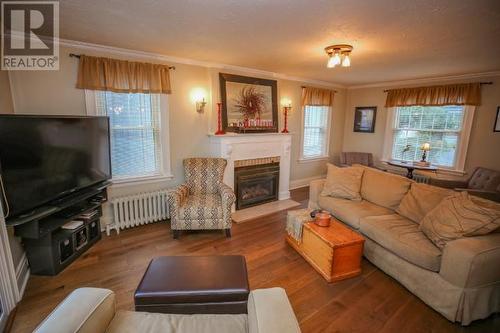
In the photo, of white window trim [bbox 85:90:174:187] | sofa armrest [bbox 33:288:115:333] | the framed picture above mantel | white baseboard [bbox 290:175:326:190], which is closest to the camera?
sofa armrest [bbox 33:288:115:333]

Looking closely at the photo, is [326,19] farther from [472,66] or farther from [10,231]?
[10,231]

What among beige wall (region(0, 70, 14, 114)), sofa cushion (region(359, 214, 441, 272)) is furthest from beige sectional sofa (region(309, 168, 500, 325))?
beige wall (region(0, 70, 14, 114))

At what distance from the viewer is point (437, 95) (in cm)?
431

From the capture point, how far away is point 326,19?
6.50 feet

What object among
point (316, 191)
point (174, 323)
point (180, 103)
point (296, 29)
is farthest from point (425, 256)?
point (180, 103)

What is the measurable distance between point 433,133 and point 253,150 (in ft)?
11.6

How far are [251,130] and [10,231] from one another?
3.13m

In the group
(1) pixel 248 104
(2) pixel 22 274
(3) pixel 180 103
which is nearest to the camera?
(2) pixel 22 274

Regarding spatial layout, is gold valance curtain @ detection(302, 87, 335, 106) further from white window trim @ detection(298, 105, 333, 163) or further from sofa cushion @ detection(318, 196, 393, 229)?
sofa cushion @ detection(318, 196, 393, 229)

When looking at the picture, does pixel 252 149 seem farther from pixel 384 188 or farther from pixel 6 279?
pixel 6 279

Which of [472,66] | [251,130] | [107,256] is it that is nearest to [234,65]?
[251,130]

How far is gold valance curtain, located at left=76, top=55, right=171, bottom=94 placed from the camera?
279 centimetres

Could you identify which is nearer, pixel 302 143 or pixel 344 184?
pixel 344 184

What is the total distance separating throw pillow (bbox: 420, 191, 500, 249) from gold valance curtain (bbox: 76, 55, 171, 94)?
345 cm
